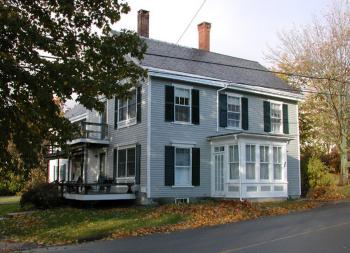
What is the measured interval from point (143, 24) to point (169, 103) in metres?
7.36

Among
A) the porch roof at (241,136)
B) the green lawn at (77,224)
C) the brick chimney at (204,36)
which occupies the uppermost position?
the brick chimney at (204,36)

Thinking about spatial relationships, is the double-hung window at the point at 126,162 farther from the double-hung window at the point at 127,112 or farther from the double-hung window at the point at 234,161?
the double-hung window at the point at 234,161

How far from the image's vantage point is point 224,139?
1001 inches

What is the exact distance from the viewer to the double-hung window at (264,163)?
25.5m

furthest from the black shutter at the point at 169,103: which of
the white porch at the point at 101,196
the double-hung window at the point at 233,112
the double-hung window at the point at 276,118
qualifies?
the double-hung window at the point at 276,118

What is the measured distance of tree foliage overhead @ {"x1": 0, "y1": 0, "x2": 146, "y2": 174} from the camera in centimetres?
1318

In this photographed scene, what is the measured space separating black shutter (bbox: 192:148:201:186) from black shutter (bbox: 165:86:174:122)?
225 cm

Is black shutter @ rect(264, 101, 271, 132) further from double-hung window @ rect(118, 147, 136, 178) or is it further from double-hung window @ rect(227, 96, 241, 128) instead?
double-hung window @ rect(118, 147, 136, 178)

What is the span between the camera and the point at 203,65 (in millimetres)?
28328

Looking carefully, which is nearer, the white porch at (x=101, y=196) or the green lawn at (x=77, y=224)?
the green lawn at (x=77, y=224)

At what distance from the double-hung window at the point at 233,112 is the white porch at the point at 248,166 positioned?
2.10 meters

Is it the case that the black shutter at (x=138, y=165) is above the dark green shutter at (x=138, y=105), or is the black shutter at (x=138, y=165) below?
below

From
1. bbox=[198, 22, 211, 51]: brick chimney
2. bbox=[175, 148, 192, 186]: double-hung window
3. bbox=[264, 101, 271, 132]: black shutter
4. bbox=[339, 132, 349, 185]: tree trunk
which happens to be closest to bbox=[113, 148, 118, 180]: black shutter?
bbox=[175, 148, 192, 186]: double-hung window

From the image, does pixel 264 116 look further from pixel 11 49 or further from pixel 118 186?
pixel 11 49
